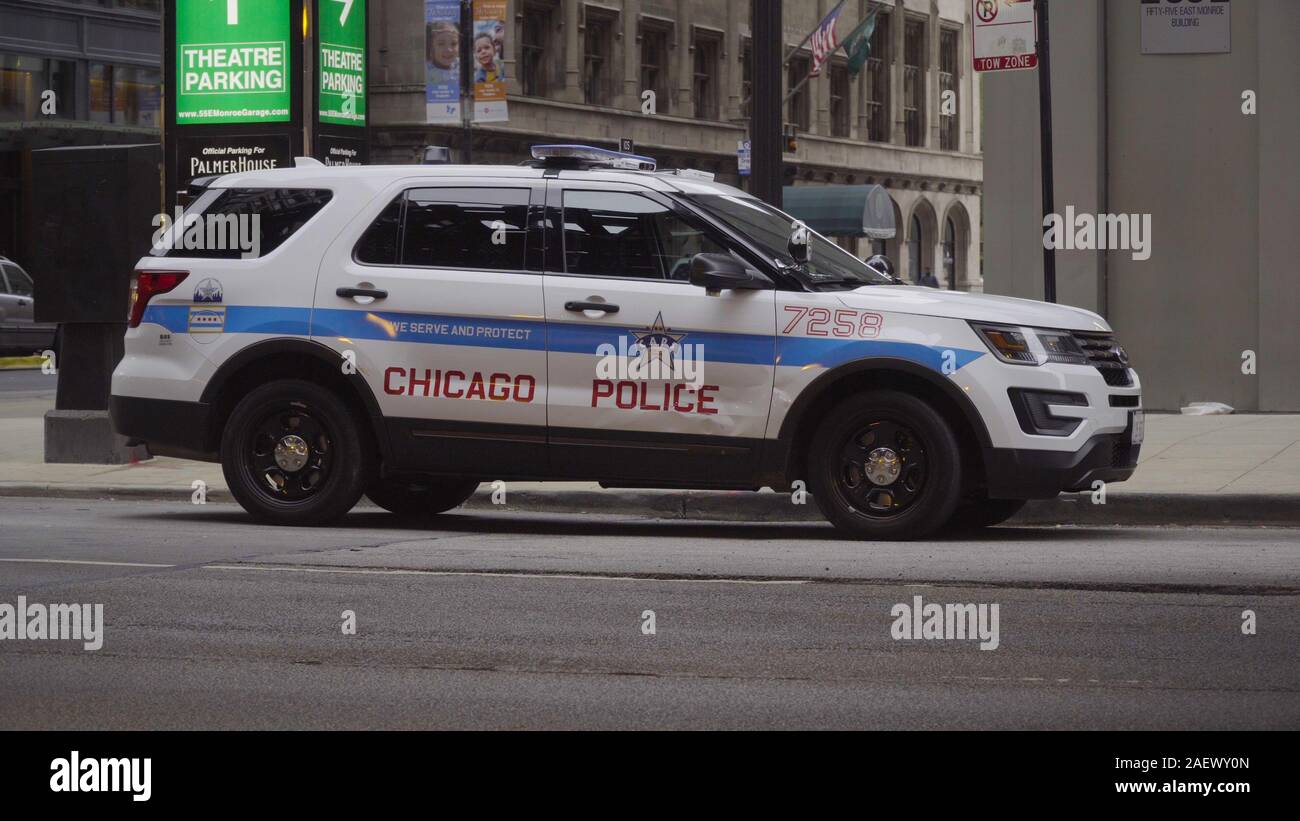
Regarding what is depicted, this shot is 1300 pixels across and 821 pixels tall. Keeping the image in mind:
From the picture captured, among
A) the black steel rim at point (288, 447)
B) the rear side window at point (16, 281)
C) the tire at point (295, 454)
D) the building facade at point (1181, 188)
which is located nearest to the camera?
the tire at point (295, 454)

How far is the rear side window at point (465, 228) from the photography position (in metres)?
10.5

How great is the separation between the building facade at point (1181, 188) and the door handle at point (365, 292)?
29.0 ft

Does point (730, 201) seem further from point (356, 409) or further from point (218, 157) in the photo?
point (218, 157)

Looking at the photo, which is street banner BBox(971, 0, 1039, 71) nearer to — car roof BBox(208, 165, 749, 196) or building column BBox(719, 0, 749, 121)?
car roof BBox(208, 165, 749, 196)

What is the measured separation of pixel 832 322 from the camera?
9.91 meters

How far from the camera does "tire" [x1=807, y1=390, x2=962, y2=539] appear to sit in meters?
9.77

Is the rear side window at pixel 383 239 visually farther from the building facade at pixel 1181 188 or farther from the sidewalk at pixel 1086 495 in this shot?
the building facade at pixel 1181 188

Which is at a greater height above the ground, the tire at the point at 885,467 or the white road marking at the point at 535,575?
the tire at the point at 885,467

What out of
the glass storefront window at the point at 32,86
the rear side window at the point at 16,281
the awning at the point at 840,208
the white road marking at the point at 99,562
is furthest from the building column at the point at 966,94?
the white road marking at the point at 99,562

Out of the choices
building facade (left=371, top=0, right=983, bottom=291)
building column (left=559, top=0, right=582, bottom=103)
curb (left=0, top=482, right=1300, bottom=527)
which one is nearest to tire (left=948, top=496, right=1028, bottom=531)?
curb (left=0, top=482, right=1300, bottom=527)

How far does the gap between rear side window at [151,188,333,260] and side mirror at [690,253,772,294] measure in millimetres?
2322

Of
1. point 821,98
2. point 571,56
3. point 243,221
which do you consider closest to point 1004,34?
point 243,221
